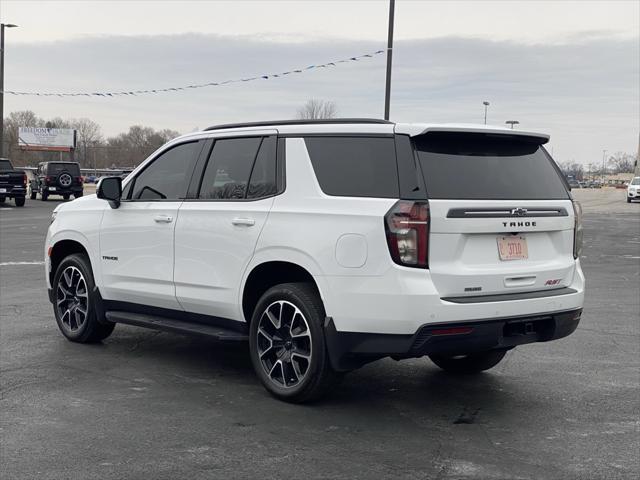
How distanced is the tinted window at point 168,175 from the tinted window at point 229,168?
0.73ft

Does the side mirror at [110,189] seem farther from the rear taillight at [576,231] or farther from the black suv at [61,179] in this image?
the black suv at [61,179]

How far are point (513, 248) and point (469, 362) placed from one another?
4.86ft

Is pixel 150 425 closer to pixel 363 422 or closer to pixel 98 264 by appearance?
pixel 363 422

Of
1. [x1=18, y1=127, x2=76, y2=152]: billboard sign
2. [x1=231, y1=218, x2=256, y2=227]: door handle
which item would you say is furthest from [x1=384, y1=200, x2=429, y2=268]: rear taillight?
[x1=18, y1=127, x2=76, y2=152]: billboard sign

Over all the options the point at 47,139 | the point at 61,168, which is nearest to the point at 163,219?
the point at 61,168

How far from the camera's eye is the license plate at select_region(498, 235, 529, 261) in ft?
16.6

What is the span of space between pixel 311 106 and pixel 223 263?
39673mm

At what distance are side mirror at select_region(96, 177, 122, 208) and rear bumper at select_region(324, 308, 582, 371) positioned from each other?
2529 mm

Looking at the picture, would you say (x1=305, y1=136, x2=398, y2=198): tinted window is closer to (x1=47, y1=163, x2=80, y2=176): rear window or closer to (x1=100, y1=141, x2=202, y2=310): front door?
(x1=100, y1=141, x2=202, y2=310): front door

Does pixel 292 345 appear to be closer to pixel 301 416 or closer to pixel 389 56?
pixel 301 416

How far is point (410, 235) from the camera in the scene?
4.75 m

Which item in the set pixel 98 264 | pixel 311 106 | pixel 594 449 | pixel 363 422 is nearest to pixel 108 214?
pixel 98 264

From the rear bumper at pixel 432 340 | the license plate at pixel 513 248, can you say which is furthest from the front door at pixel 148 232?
the license plate at pixel 513 248

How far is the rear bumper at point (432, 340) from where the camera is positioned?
475 centimetres
